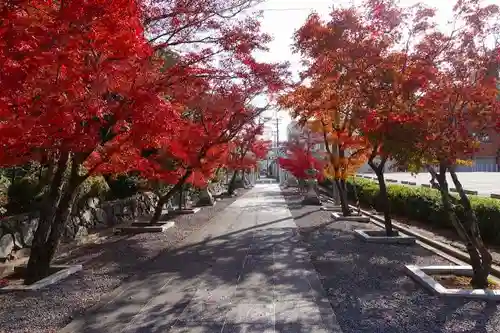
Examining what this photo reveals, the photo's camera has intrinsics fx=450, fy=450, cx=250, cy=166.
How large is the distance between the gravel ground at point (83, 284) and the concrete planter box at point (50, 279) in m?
0.13

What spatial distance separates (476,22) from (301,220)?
990cm

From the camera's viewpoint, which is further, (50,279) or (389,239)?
(389,239)

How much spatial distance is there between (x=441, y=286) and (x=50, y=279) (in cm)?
605

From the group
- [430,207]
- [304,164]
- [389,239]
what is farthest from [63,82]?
[304,164]

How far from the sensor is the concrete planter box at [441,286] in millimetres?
5938

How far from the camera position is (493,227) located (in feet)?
32.8

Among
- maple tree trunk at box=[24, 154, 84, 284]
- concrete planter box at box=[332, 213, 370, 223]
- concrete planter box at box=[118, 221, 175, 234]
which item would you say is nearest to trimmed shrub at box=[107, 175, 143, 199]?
concrete planter box at box=[118, 221, 175, 234]

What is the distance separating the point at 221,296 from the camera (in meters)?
6.41

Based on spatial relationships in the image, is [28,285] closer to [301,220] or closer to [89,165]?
[89,165]

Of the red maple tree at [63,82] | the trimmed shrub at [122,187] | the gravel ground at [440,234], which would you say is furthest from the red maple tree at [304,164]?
the red maple tree at [63,82]

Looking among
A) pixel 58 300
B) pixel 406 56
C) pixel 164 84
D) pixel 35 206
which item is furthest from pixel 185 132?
pixel 58 300

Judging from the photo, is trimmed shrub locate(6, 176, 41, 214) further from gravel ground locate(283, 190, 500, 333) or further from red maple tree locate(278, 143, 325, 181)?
red maple tree locate(278, 143, 325, 181)

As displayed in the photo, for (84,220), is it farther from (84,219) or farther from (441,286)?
(441,286)

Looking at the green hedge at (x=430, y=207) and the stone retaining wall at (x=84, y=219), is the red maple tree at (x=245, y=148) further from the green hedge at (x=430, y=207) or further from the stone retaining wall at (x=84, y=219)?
the green hedge at (x=430, y=207)
